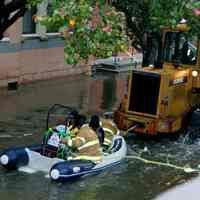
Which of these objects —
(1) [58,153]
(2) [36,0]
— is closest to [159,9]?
(2) [36,0]

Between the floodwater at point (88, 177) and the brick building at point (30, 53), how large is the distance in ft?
2.13

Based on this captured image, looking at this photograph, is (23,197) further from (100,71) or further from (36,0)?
(100,71)

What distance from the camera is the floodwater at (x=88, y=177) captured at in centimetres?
942

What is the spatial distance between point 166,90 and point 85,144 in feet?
11.5

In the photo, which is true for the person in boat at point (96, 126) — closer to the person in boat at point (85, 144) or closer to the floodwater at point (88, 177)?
the person in boat at point (85, 144)

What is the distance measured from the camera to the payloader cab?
13117mm

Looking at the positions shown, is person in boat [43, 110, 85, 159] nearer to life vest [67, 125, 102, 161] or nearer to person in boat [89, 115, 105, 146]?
life vest [67, 125, 102, 161]

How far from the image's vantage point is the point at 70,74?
973 inches

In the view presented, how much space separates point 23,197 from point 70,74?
15986mm

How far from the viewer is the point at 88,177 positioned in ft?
33.6

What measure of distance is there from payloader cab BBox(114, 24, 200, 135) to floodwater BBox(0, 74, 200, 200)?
0.62 m

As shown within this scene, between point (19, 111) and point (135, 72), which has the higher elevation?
point (135, 72)

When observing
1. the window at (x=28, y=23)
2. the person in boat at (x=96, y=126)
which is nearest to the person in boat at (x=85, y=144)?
the person in boat at (x=96, y=126)

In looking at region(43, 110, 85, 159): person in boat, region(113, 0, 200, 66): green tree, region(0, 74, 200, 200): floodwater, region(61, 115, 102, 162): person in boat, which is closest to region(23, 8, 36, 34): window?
region(0, 74, 200, 200): floodwater
